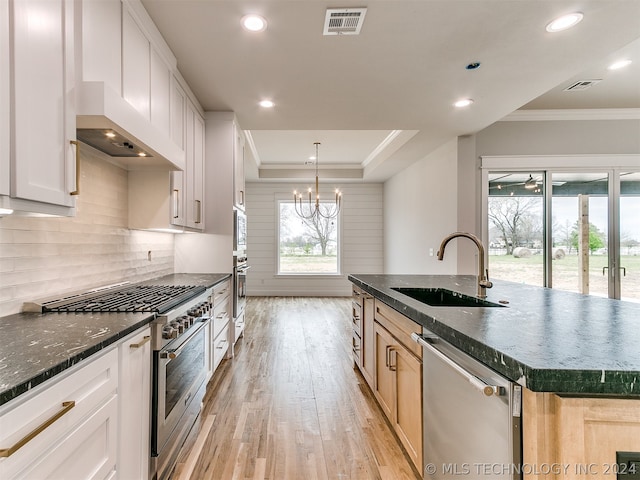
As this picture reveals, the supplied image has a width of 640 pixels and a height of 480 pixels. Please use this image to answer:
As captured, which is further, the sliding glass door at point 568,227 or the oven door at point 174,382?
→ the sliding glass door at point 568,227

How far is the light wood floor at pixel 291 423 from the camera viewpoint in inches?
73.4

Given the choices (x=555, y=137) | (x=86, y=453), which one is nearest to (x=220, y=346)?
(x=86, y=453)

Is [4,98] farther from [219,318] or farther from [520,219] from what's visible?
[520,219]

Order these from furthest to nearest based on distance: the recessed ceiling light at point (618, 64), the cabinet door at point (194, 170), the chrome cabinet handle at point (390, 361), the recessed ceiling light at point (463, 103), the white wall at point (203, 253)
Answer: the white wall at point (203, 253) < the recessed ceiling light at point (463, 103) < the recessed ceiling light at point (618, 64) < the cabinet door at point (194, 170) < the chrome cabinet handle at point (390, 361)

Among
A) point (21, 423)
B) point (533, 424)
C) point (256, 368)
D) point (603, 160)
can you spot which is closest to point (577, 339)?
point (533, 424)

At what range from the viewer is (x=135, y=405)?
4.79 feet

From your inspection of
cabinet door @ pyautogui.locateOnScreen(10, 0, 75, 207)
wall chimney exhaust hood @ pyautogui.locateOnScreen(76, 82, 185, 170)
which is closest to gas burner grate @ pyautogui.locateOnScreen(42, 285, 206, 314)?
cabinet door @ pyautogui.locateOnScreen(10, 0, 75, 207)

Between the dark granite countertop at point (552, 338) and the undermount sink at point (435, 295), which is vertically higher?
the dark granite countertop at point (552, 338)

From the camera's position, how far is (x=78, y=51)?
1.46 m

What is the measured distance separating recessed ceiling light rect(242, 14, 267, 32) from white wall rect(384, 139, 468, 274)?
10.5ft

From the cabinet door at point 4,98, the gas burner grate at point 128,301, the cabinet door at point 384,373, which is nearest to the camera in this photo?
the cabinet door at point 4,98

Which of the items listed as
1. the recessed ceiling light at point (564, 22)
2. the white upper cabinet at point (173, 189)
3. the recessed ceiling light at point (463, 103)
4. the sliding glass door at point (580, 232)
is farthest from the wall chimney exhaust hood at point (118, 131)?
the sliding glass door at point (580, 232)

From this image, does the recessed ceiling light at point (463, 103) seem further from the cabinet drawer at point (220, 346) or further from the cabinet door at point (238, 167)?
the cabinet drawer at point (220, 346)

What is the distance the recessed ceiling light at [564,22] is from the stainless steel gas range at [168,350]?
2.98m
